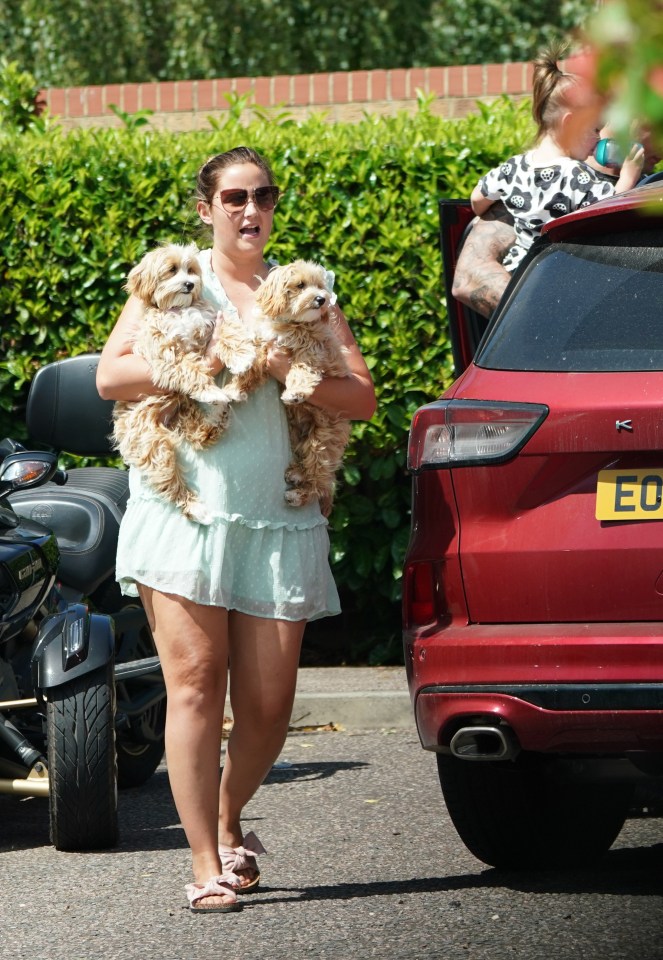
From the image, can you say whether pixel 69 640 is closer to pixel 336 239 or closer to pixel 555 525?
pixel 555 525

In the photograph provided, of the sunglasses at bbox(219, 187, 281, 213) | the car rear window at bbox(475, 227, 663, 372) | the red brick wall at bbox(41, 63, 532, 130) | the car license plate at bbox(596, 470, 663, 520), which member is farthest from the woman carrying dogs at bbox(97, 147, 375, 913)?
the red brick wall at bbox(41, 63, 532, 130)

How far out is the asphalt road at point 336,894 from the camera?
11.5ft

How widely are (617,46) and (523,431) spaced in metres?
2.15

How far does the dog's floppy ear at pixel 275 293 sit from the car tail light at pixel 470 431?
1.39 ft

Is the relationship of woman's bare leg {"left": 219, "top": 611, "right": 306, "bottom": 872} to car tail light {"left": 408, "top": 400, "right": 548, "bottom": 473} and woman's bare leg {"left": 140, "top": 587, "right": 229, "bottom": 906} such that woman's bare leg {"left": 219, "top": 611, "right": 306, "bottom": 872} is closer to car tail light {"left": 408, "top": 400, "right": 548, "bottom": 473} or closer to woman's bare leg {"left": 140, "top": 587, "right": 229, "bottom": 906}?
woman's bare leg {"left": 140, "top": 587, "right": 229, "bottom": 906}

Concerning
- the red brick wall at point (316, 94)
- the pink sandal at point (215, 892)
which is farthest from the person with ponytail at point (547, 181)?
the red brick wall at point (316, 94)

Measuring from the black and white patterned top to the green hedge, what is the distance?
195 cm

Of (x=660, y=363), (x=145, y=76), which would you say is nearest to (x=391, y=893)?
(x=660, y=363)

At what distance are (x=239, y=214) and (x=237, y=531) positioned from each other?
2.63ft

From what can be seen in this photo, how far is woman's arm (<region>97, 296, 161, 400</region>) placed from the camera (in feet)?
12.3

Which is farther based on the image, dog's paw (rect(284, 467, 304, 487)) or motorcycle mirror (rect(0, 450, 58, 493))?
motorcycle mirror (rect(0, 450, 58, 493))

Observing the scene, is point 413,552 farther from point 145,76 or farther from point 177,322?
point 145,76

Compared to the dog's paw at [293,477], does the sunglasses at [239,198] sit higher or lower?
higher

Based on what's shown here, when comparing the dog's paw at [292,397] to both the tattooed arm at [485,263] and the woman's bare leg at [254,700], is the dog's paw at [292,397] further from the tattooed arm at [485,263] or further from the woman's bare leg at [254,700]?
the tattooed arm at [485,263]
